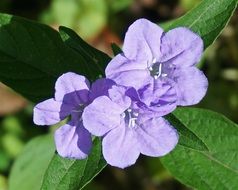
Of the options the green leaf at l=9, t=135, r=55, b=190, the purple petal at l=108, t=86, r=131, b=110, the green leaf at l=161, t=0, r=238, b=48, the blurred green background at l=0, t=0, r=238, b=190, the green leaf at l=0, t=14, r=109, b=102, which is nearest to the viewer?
the purple petal at l=108, t=86, r=131, b=110

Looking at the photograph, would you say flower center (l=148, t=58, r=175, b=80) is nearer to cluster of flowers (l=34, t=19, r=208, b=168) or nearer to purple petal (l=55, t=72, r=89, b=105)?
cluster of flowers (l=34, t=19, r=208, b=168)

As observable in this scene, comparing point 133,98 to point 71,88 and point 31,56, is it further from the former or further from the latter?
point 31,56

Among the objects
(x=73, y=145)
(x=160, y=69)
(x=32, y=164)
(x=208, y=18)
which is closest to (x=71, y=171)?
(x=73, y=145)

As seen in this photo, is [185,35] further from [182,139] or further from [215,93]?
[215,93]

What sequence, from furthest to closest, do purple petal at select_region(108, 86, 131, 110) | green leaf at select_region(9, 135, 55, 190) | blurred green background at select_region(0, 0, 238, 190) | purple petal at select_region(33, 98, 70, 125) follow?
blurred green background at select_region(0, 0, 238, 190) < green leaf at select_region(9, 135, 55, 190) < purple petal at select_region(33, 98, 70, 125) < purple petal at select_region(108, 86, 131, 110)

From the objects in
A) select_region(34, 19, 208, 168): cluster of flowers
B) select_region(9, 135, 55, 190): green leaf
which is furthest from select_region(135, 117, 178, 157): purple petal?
select_region(9, 135, 55, 190): green leaf

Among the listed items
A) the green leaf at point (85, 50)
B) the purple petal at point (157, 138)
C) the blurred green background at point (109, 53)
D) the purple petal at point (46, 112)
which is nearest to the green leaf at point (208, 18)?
the green leaf at point (85, 50)

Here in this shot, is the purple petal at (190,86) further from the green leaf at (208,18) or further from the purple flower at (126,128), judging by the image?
the green leaf at (208,18)
